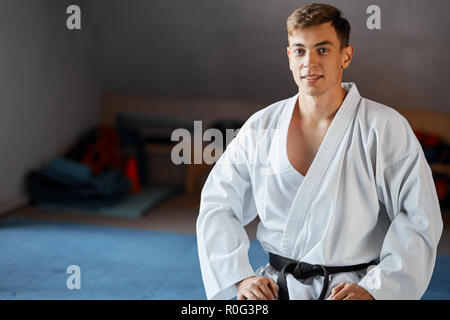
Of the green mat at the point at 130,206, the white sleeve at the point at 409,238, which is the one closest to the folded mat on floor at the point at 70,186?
the green mat at the point at 130,206

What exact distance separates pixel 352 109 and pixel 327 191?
0.30 metres

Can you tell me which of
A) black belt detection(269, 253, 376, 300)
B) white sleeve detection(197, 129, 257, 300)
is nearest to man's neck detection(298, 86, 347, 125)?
white sleeve detection(197, 129, 257, 300)

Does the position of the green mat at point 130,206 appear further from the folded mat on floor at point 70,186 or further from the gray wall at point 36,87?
the gray wall at point 36,87

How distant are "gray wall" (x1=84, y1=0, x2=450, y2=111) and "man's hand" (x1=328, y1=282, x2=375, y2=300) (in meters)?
3.23

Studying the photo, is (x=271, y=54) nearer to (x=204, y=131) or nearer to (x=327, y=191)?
(x=204, y=131)

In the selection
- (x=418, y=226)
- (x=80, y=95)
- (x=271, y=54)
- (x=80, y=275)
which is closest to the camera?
(x=418, y=226)

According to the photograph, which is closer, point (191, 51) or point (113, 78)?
point (191, 51)

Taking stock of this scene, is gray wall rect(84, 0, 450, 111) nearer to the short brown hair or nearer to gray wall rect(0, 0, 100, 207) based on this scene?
gray wall rect(0, 0, 100, 207)

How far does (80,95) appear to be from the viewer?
625 centimetres

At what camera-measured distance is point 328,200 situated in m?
1.94

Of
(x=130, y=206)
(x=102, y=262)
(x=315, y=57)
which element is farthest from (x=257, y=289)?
(x=130, y=206)

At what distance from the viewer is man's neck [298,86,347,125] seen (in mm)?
2023

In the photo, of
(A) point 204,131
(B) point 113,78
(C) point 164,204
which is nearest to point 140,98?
(B) point 113,78

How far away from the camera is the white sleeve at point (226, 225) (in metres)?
1.98
